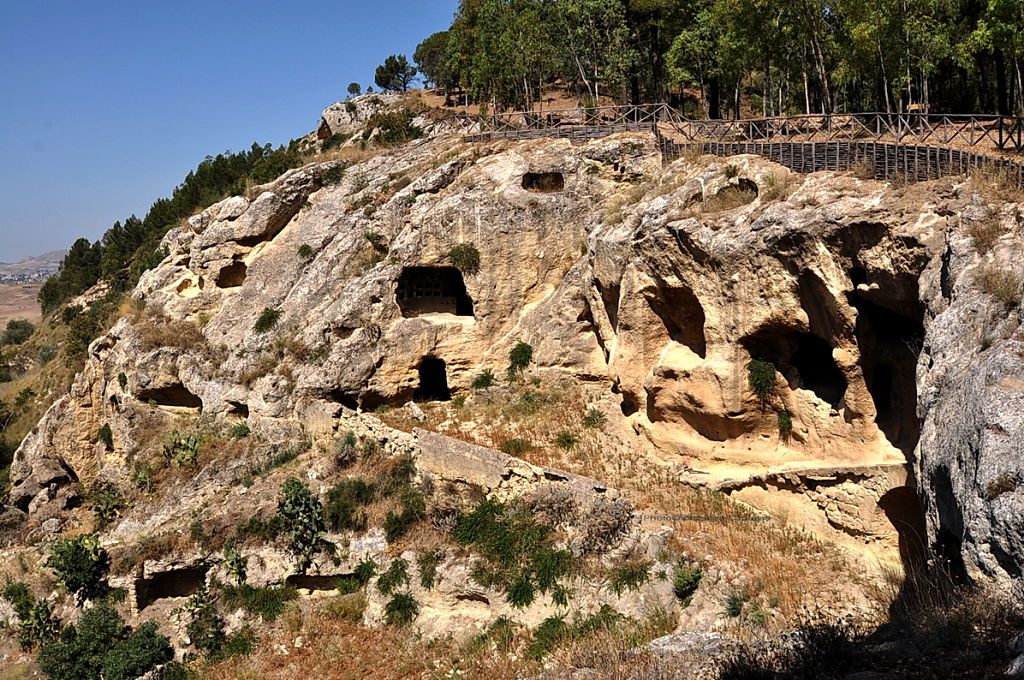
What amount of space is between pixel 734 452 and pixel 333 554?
32.0ft

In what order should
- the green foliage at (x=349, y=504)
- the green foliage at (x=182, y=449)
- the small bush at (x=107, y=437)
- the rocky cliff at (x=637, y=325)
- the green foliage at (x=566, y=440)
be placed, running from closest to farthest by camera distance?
the rocky cliff at (x=637, y=325) → the green foliage at (x=349, y=504) → the green foliage at (x=566, y=440) → the green foliage at (x=182, y=449) → the small bush at (x=107, y=437)

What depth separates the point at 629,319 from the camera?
18.8 m

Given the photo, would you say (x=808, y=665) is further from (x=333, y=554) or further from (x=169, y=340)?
(x=169, y=340)

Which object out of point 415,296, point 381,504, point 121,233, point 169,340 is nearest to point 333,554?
point 381,504

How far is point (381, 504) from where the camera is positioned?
18.1 meters

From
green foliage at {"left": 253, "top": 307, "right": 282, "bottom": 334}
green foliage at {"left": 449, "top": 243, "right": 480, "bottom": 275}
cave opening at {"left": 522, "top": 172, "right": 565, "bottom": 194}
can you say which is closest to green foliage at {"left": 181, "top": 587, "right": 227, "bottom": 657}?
green foliage at {"left": 253, "top": 307, "right": 282, "bottom": 334}

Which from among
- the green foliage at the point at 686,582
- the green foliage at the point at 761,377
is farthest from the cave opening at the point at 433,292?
the green foliage at the point at 686,582

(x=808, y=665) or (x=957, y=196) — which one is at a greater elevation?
(x=957, y=196)

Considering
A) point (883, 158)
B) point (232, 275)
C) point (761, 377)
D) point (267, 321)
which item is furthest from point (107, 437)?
point (883, 158)

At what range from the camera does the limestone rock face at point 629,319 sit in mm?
11109

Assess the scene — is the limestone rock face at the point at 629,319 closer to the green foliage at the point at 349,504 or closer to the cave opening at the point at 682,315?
the cave opening at the point at 682,315

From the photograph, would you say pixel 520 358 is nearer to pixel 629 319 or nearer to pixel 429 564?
pixel 629 319

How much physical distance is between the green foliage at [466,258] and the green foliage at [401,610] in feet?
32.7

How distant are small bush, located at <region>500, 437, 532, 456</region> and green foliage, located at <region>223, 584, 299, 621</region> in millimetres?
6041
